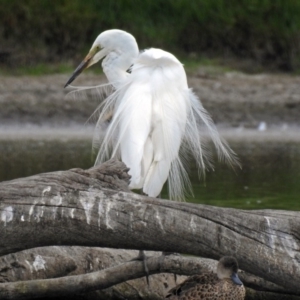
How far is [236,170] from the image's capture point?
470 inches

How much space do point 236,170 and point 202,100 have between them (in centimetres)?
235

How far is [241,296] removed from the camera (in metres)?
5.68

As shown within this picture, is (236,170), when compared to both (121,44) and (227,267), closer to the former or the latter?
(121,44)

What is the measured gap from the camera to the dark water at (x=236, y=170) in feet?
32.7

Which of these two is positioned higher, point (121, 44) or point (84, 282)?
point (121, 44)

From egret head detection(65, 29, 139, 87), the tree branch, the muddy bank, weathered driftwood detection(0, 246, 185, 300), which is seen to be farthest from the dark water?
the tree branch

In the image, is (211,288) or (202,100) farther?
(202,100)

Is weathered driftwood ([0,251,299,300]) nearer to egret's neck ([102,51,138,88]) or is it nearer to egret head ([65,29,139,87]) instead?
egret's neck ([102,51,138,88])

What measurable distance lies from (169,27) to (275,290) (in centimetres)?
1013

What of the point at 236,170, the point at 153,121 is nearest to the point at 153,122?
the point at 153,121

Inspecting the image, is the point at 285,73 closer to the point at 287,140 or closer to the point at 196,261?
the point at 287,140

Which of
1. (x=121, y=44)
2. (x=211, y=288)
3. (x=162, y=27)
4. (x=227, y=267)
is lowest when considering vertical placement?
(x=211, y=288)

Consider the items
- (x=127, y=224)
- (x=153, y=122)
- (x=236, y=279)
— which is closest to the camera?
(x=127, y=224)

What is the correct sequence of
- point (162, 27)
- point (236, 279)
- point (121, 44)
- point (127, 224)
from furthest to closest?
point (162, 27)
point (121, 44)
point (236, 279)
point (127, 224)
